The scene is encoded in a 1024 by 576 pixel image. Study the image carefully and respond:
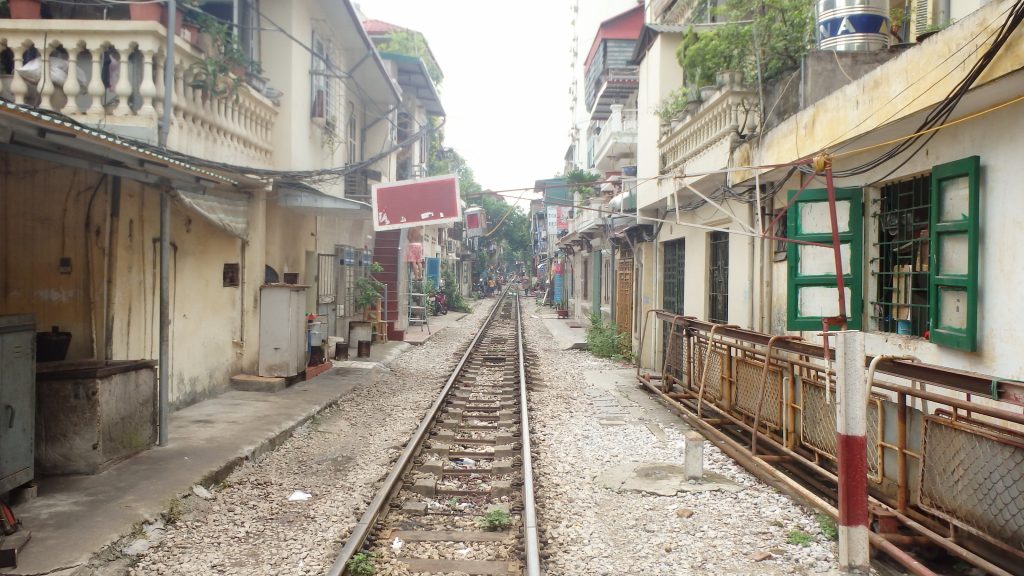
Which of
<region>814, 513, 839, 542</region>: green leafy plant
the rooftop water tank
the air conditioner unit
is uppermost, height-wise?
the rooftop water tank

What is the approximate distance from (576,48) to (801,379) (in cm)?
4222

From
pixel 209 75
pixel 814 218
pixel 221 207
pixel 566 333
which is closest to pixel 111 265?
pixel 221 207

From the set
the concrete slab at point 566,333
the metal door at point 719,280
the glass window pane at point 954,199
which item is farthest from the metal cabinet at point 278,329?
the concrete slab at point 566,333

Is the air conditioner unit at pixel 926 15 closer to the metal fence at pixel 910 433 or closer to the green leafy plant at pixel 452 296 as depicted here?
the metal fence at pixel 910 433

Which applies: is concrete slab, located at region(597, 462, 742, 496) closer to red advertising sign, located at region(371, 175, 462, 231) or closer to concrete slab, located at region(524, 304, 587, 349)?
red advertising sign, located at region(371, 175, 462, 231)

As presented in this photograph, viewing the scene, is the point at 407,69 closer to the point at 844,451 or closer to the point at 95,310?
the point at 95,310

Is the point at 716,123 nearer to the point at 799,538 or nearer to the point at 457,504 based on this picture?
the point at 799,538

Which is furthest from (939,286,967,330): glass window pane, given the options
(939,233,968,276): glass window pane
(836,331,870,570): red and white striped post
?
(836,331,870,570): red and white striped post

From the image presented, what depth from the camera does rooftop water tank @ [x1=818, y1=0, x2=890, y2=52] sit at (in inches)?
291

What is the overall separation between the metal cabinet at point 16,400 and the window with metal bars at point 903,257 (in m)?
7.03

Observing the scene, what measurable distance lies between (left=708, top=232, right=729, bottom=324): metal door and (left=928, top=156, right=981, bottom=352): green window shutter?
5.02 metres

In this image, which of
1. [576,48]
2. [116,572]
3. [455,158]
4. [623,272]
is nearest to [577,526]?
[116,572]

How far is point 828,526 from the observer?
5.00 meters

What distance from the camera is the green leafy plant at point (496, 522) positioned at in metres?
5.16
